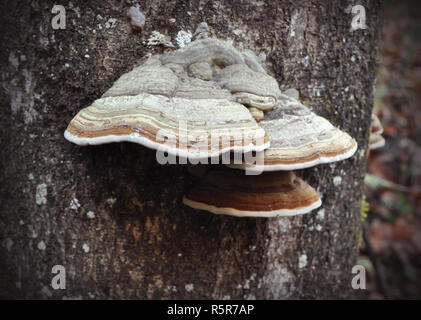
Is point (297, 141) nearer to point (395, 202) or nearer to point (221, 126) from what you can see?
point (221, 126)

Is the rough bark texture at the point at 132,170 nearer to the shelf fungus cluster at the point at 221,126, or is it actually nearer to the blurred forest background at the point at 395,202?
the shelf fungus cluster at the point at 221,126

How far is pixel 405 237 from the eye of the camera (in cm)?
585

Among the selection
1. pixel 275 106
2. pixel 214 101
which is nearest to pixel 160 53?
pixel 214 101

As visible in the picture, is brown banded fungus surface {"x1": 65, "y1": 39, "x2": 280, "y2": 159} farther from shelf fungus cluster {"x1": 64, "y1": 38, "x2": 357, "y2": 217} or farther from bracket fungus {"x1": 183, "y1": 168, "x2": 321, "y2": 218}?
bracket fungus {"x1": 183, "y1": 168, "x2": 321, "y2": 218}

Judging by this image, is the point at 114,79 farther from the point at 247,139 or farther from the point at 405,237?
the point at 405,237

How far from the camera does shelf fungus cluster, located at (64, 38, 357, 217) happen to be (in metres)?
1.20

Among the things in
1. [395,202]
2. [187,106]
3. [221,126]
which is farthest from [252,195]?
[395,202]

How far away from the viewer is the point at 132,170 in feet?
5.67

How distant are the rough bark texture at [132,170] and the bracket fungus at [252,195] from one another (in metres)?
0.23

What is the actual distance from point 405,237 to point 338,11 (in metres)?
5.52

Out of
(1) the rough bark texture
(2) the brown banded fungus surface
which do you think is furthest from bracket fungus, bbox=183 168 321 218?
(2) the brown banded fungus surface

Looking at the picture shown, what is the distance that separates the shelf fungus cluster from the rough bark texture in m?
0.23

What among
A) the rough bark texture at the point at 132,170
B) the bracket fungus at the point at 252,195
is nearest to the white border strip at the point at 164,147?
the bracket fungus at the point at 252,195

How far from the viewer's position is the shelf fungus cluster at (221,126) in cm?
120
